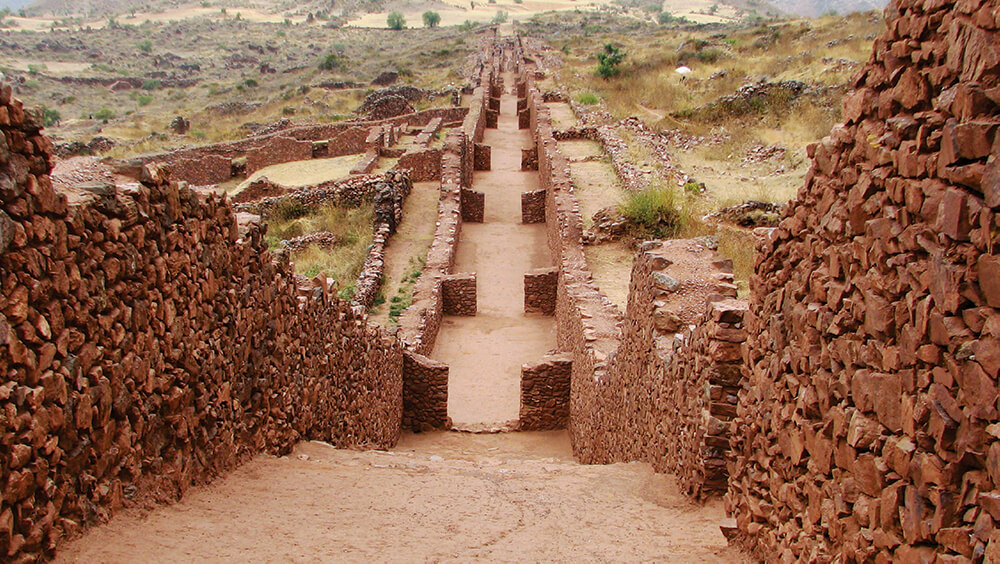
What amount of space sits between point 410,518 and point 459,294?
403 inches

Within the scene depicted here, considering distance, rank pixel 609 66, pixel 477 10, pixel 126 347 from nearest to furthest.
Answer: pixel 126 347 < pixel 609 66 < pixel 477 10

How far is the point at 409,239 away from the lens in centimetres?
1761

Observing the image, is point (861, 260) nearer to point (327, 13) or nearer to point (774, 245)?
point (774, 245)

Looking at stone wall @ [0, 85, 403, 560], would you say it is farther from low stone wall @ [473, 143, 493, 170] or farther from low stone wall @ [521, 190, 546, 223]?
low stone wall @ [473, 143, 493, 170]

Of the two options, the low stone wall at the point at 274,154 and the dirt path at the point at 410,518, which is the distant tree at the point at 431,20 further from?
the dirt path at the point at 410,518

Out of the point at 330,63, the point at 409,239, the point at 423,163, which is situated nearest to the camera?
the point at 409,239

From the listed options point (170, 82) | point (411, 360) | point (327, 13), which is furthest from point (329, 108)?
point (327, 13)

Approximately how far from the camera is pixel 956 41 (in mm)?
2438

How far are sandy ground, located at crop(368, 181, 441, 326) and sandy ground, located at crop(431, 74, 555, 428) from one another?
3.18 ft

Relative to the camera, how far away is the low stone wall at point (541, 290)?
49.3 ft

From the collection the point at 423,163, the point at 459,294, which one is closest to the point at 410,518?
the point at 459,294

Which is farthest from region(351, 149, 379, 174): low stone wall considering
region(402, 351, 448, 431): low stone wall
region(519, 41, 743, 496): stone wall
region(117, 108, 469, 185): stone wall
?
region(402, 351, 448, 431): low stone wall

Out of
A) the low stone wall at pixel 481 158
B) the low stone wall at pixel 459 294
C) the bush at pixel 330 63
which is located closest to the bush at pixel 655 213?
the low stone wall at pixel 459 294

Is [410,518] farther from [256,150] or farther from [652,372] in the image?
[256,150]
